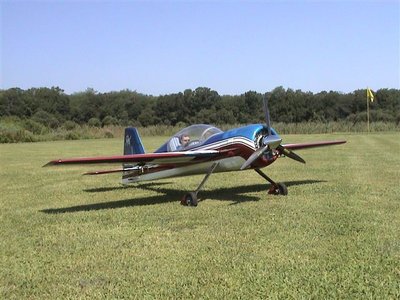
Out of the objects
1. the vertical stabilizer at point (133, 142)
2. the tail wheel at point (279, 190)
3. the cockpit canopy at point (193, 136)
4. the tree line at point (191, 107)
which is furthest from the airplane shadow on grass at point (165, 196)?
the tree line at point (191, 107)

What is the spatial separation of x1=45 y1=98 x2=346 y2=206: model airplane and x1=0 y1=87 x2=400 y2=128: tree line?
72.6m

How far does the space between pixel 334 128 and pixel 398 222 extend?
4378cm

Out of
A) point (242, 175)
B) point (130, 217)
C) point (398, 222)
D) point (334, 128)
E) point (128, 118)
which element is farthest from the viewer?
point (128, 118)

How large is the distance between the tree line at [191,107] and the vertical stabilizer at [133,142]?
231ft

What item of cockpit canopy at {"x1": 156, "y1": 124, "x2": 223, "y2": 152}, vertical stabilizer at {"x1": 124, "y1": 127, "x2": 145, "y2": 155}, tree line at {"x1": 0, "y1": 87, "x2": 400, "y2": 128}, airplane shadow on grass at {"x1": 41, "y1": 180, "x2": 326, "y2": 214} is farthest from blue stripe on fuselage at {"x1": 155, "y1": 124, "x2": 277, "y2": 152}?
tree line at {"x1": 0, "y1": 87, "x2": 400, "y2": 128}

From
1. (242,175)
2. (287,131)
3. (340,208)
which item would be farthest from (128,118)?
(340,208)

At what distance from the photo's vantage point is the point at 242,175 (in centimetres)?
1382

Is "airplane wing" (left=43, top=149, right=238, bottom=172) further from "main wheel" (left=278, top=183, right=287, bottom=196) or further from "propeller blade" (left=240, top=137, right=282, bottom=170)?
"main wheel" (left=278, top=183, right=287, bottom=196)

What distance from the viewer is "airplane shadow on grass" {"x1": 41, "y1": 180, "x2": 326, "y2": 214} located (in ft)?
30.1

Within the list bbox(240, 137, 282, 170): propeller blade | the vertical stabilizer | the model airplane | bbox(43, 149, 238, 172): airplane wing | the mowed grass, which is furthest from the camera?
the vertical stabilizer

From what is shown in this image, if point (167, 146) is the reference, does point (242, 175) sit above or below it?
below

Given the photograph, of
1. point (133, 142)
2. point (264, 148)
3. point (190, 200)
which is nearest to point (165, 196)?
point (190, 200)

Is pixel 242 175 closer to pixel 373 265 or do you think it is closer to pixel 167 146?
pixel 167 146

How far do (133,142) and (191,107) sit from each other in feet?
264
